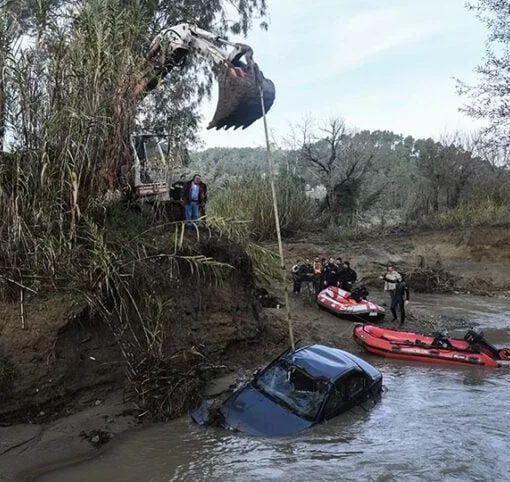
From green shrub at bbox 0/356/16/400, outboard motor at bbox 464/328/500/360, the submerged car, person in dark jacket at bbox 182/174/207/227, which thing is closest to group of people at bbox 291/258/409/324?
outboard motor at bbox 464/328/500/360

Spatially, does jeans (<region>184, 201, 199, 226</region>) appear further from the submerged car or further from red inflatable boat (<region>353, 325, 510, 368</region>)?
red inflatable boat (<region>353, 325, 510, 368</region>)

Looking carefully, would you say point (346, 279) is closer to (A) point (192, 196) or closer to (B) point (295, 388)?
(A) point (192, 196)

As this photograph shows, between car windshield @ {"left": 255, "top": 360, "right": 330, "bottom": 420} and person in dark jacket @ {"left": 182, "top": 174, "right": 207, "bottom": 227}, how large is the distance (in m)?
3.89

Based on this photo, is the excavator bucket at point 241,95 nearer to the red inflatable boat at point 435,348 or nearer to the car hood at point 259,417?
the car hood at point 259,417

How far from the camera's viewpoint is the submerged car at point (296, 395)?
8156 millimetres

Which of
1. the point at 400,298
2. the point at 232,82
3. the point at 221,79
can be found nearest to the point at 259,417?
the point at 232,82

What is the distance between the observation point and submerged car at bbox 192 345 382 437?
26.8ft

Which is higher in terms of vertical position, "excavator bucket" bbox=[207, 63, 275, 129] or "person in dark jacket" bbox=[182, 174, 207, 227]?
"excavator bucket" bbox=[207, 63, 275, 129]

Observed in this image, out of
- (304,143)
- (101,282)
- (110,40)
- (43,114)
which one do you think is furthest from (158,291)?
(304,143)

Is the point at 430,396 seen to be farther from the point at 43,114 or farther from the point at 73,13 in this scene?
the point at 73,13

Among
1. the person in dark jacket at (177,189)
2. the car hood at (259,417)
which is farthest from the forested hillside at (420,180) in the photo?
the car hood at (259,417)

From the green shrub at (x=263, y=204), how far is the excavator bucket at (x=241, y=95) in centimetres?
1486

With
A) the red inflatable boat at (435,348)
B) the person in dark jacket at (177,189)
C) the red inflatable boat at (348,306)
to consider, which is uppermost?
the person in dark jacket at (177,189)

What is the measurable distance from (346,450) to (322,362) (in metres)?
1.40
